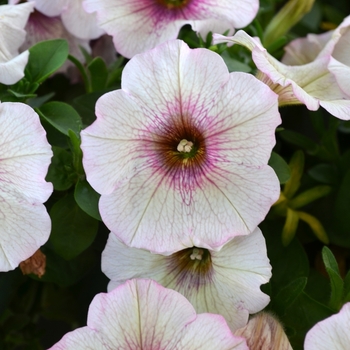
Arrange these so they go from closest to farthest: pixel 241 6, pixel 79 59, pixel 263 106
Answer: pixel 263 106, pixel 241 6, pixel 79 59

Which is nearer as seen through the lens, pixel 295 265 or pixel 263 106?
pixel 263 106

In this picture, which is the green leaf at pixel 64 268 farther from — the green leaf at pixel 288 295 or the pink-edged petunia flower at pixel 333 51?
the pink-edged petunia flower at pixel 333 51

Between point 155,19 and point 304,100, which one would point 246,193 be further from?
point 155,19

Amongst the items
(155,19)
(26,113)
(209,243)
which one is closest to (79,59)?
(155,19)

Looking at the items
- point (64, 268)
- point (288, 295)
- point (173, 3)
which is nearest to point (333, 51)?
point (173, 3)

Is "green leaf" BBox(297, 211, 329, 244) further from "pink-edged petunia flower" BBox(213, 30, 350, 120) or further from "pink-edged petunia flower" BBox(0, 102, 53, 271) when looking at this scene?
"pink-edged petunia flower" BBox(0, 102, 53, 271)

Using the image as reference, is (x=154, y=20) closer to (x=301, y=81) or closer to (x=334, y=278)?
(x=301, y=81)
